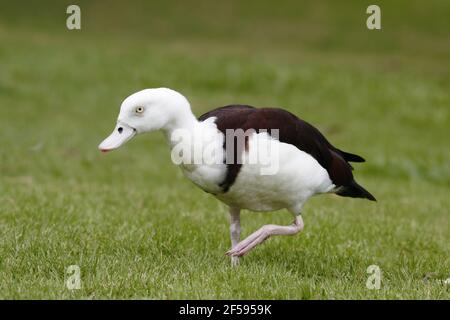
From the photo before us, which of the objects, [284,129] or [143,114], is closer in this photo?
Answer: [143,114]

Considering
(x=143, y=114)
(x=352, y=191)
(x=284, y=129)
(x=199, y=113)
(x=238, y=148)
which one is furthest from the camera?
(x=199, y=113)

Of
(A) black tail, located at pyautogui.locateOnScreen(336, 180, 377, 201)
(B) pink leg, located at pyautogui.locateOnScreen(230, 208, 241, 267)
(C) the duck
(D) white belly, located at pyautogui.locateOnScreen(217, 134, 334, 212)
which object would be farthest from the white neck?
(A) black tail, located at pyautogui.locateOnScreen(336, 180, 377, 201)

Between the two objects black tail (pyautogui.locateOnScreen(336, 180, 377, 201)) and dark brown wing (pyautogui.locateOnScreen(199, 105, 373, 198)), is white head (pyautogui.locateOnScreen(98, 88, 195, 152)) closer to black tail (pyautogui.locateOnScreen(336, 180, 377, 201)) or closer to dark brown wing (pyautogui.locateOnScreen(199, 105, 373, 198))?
dark brown wing (pyautogui.locateOnScreen(199, 105, 373, 198))

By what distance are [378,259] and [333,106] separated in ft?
41.1

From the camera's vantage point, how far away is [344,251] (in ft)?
21.3

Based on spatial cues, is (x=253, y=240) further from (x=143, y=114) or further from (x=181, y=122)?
(x=143, y=114)

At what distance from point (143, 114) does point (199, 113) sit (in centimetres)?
1233

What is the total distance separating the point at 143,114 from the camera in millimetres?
4859

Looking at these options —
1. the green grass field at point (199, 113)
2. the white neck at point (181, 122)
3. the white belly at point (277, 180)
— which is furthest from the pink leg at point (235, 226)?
the white neck at point (181, 122)

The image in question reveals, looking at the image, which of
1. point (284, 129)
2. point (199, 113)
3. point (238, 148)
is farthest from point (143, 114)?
point (199, 113)

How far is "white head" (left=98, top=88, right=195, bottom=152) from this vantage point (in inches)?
190

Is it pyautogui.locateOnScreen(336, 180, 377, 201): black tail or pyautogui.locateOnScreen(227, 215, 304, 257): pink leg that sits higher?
pyautogui.locateOnScreen(336, 180, 377, 201): black tail

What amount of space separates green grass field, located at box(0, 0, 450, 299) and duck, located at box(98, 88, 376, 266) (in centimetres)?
53

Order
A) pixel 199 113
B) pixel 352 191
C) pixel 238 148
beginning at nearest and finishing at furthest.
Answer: pixel 238 148 < pixel 352 191 < pixel 199 113
